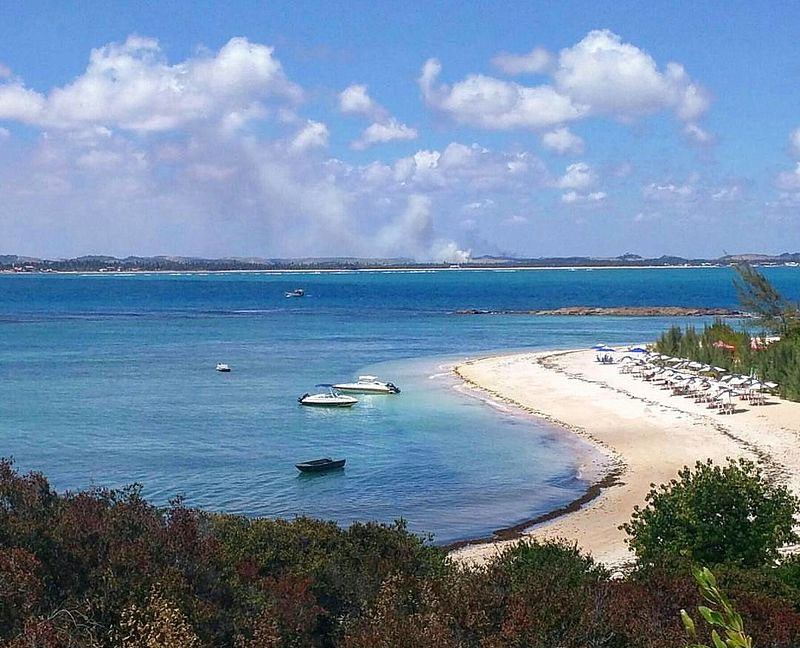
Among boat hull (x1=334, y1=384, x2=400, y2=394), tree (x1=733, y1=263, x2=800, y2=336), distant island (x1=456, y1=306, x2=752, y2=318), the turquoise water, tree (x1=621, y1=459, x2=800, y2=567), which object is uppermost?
tree (x1=733, y1=263, x2=800, y2=336)

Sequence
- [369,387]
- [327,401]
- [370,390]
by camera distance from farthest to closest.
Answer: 1. [369,387]
2. [370,390]
3. [327,401]

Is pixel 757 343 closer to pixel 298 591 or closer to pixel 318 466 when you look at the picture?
pixel 318 466

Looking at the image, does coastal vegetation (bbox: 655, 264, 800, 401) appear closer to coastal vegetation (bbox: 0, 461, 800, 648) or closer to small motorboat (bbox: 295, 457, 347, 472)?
small motorboat (bbox: 295, 457, 347, 472)

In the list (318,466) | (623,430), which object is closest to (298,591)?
(318,466)

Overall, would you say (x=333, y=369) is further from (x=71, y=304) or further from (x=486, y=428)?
(x=71, y=304)

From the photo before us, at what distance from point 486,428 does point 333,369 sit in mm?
22203

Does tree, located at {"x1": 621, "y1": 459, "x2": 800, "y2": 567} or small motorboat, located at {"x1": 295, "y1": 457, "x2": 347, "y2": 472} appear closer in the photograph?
tree, located at {"x1": 621, "y1": 459, "x2": 800, "y2": 567}

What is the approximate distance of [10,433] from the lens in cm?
4000

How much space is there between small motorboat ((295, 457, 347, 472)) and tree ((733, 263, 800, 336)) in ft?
99.3

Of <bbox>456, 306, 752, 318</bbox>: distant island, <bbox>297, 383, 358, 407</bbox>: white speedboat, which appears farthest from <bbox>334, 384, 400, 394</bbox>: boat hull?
<bbox>456, 306, 752, 318</bbox>: distant island

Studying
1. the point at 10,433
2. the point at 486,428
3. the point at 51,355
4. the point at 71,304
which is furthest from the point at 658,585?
the point at 71,304

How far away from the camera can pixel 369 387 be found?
50.6m

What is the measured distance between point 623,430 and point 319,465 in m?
13.2

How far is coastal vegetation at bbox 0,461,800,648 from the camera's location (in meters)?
9.78
